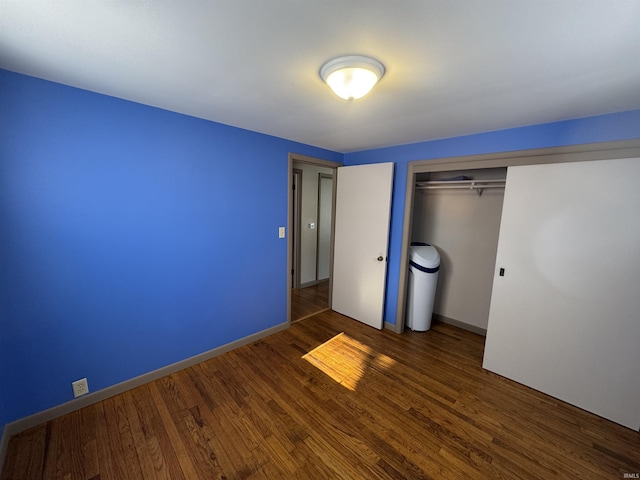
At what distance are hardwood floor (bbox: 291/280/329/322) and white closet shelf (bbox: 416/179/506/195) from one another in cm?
218

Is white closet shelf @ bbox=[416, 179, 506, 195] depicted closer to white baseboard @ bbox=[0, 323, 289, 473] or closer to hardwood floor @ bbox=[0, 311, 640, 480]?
hardwood floor @ bbox=[0, 311, 640, 480]

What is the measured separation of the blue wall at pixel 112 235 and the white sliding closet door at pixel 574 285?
7.91 feet

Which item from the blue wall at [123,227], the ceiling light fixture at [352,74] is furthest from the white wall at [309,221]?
the ceiling light fixture at [352,74]

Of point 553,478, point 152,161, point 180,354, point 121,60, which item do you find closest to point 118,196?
point 152,161

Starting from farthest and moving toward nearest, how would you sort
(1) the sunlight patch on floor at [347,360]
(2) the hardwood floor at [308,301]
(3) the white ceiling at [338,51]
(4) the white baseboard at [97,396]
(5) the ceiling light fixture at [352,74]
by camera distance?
(2) the hardwood floor at [308,301] < (1) the sunlight patch on floor at [347,360] < (4) the white baseboard at [97,396] < (5) the ceiling light fixture at [352,74] < (3) the white ceiling at [338,51]

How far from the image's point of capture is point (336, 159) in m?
3.30

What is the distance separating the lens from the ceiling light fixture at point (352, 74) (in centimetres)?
117

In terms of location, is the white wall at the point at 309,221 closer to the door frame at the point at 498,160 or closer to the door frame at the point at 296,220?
the door frame at the point at 296,220

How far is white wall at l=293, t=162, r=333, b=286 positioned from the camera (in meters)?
4.10

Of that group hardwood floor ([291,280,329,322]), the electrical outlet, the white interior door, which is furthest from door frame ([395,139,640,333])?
the electrical outlet

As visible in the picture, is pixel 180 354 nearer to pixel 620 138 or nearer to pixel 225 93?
pixel 225 93

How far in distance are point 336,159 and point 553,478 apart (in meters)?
3.31

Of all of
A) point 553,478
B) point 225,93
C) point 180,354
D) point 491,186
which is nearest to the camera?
point 553,478

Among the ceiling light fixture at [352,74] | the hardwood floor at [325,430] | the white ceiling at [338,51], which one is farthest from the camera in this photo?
the hardwood floor at [325,430]
